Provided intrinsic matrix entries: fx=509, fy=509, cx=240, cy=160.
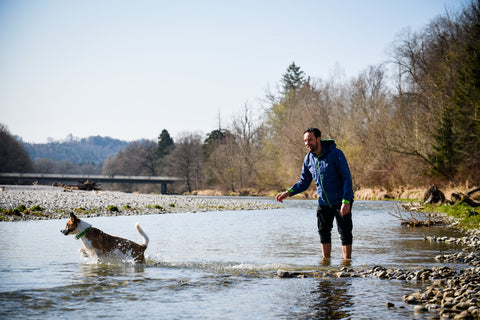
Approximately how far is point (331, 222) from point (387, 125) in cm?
3455

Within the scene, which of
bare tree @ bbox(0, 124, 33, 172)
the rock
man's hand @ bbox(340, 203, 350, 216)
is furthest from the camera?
bare tree @ bbox(0, 124, 33, 172)

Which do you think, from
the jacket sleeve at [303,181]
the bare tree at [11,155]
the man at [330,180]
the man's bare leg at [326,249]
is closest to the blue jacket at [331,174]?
the man at [330,180]

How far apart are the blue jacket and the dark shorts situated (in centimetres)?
14

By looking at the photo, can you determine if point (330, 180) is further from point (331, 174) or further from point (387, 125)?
point (387, 125)

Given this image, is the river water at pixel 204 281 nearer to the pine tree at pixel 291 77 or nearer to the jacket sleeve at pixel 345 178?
the jacket sleeve at pixel 345 178

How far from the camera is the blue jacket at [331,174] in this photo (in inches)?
326

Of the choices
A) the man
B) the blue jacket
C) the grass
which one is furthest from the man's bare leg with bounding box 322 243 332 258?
the grass

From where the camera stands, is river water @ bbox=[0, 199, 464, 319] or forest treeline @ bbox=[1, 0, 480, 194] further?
forest treeline @ bbox=[1, 0, 480, 194]

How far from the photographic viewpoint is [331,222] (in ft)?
28.8

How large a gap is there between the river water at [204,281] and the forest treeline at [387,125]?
15388mm

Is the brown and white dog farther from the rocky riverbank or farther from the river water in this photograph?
the rocky riverbank

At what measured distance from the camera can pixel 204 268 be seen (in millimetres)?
8602

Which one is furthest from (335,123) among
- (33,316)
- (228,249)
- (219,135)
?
(33,316)

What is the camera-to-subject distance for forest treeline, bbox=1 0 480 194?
29141 mm
